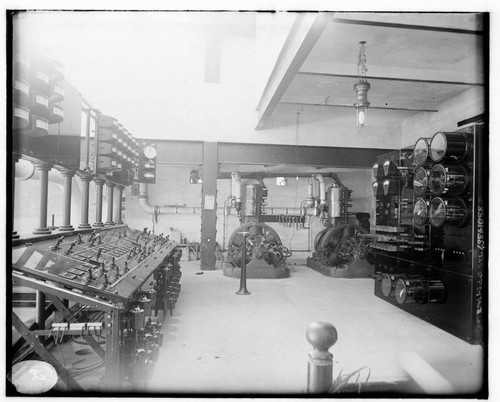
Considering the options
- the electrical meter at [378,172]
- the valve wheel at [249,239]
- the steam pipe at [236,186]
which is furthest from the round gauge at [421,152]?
the steam pipe at [236,186]

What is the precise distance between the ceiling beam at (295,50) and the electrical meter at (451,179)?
1.78 metres

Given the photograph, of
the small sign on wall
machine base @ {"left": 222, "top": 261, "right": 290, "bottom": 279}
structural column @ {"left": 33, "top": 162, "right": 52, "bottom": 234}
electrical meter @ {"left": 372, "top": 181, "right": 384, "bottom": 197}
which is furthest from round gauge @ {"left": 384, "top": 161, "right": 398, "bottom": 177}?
the small sign on wall

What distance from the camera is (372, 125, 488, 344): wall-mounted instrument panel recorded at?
3547 millimetres

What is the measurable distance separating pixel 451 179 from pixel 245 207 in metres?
4.80

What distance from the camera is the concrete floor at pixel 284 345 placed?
2797 millimetres

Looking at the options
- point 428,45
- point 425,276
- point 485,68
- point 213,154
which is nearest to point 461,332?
point 425,276

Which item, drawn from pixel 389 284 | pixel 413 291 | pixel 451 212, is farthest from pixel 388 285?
pixel 451 212

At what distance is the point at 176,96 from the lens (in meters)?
7.97

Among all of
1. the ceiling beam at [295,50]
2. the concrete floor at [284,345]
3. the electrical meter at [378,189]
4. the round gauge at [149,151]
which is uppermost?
the ceiling beam at [295,50]

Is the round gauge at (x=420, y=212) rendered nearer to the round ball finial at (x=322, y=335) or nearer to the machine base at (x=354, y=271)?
the round ball finial at (x=322, y=335)

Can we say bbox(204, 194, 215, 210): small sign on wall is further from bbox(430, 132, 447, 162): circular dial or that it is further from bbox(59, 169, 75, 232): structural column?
bbox(430, 132, 447, 162): circular dial

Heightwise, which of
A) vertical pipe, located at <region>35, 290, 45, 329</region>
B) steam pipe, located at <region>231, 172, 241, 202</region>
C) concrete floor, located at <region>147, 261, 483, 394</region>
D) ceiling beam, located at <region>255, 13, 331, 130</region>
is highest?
ceiling beam, located at <region>255, 13, 331, 130</region>

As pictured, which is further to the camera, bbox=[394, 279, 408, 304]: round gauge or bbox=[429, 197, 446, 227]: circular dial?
bbox=[394, 279, 408, 304]: round gauge

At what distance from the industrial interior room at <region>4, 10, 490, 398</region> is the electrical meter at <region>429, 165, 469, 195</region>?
21mm
